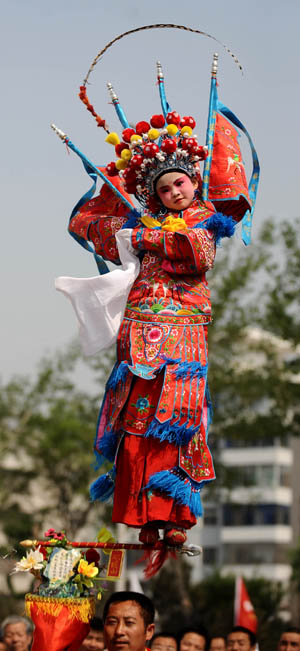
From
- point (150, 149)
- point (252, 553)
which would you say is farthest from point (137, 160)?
point (252, 553)

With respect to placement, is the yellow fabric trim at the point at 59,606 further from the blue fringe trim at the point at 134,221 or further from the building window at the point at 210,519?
the building window at the point at 210,519

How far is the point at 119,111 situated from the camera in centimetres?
711

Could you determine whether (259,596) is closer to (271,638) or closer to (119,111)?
(271,638)

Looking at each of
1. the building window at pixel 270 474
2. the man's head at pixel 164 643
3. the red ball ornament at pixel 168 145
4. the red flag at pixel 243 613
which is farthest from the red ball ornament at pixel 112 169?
the building window at pixel 270 474

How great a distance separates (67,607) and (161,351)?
58.2 inches

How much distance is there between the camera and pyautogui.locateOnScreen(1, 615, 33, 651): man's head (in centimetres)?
882

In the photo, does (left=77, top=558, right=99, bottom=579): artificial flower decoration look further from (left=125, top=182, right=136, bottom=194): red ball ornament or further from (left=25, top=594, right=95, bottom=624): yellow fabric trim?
(left=125, top=182, right=136, bottom=194): red ball ornament

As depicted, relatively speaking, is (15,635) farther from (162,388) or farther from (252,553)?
(252,553)

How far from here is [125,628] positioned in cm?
596

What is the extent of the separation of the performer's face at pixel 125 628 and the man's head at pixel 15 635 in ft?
9.71

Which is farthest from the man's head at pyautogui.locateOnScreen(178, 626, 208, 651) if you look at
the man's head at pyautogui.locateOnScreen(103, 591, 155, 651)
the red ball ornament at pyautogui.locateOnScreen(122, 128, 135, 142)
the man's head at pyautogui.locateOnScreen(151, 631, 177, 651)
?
the red ball ornament at pyautogui.locateOnScreen(122, 128, 135, 142)

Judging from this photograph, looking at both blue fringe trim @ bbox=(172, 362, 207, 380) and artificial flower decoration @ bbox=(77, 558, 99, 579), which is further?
blue fringe trim @ bbox=(172, 362, 207, 380)

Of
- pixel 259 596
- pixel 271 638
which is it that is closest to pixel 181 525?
pixel 271 638

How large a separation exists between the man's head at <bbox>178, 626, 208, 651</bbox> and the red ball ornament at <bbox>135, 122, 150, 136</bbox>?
409cm
